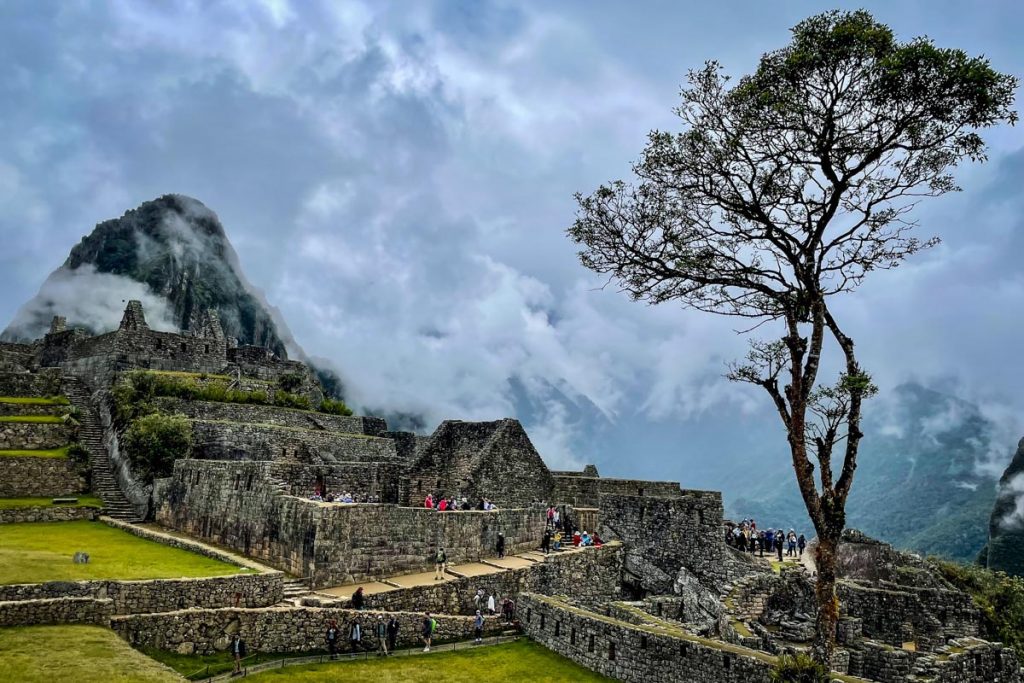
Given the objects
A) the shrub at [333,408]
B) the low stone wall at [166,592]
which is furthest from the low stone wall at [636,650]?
the shrub at [333,408]

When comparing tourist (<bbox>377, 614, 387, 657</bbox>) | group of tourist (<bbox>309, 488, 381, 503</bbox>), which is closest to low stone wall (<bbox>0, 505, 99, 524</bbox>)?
group of tourist (<bbox>309, 488, 381, 503</bbox>)

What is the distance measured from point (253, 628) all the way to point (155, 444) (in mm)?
16629

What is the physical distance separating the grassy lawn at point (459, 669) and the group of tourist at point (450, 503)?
772cm

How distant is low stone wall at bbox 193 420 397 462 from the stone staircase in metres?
3.37

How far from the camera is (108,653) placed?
1256 cm

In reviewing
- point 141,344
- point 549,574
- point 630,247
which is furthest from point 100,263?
point 630,247

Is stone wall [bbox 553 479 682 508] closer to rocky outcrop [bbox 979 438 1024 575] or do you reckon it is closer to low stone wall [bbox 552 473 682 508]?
low stone wall [bbox 552 473 682 508]

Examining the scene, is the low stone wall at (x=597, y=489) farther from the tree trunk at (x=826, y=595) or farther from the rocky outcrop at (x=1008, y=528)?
the rocky outcrop at (x=1008, y=528)

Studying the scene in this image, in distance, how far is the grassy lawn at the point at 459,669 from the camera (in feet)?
48.6

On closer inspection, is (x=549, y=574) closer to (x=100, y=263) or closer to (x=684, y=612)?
(x=684, y=612)

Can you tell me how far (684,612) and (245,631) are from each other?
14.1 metres

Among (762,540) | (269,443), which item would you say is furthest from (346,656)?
(762,540)

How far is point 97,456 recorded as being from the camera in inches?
1265

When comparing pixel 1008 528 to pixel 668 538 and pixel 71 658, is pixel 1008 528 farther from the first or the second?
pixel 71 658
